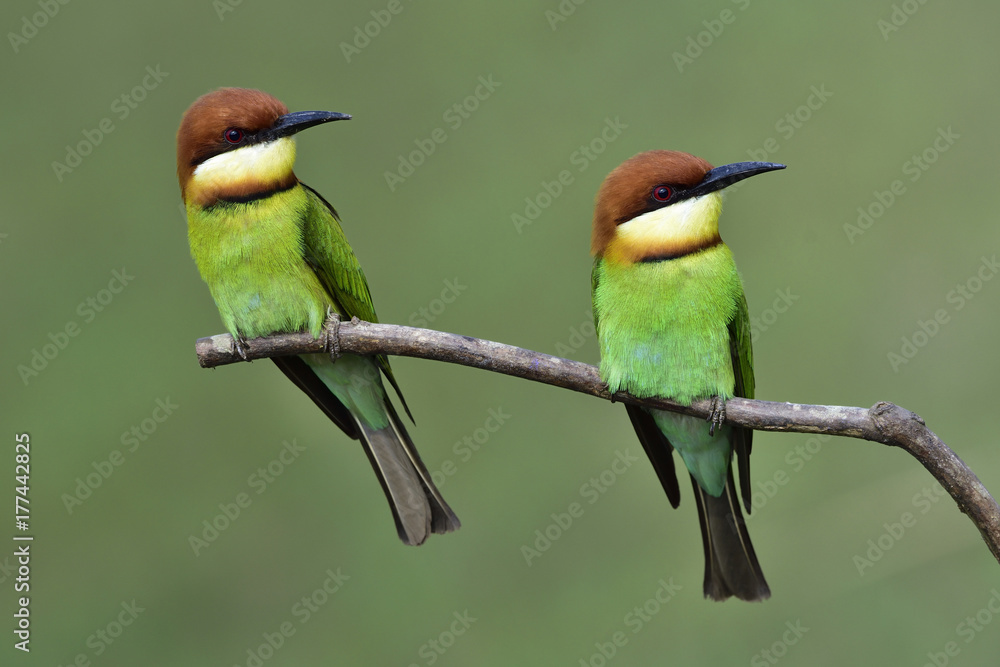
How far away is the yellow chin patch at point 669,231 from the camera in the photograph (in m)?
2.00

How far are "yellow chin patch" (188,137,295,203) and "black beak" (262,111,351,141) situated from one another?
2 centimetres

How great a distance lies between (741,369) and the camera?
2.25m

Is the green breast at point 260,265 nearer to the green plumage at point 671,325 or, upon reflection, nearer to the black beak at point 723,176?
the green plumage at point 671,325

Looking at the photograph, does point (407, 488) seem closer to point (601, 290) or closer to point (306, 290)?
point (306, 290)

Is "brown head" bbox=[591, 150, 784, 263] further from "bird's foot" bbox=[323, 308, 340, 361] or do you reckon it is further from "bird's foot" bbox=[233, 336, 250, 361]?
"bird's foot" bbox=[233, 336, 250, 361]

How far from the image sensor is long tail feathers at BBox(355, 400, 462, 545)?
2246mm

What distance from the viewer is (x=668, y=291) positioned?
2.13 metres

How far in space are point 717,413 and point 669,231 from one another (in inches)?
15.7

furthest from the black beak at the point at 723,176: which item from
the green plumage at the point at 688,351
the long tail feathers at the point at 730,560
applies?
the long tail feathers at the point at 730,560

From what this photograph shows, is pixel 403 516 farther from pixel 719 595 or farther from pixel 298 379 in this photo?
pixel 719 595

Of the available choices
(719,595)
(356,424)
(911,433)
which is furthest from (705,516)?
(356,424)

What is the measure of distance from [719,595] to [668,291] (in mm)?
690

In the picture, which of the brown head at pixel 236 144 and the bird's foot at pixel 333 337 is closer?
the brown head at pixel 236 144

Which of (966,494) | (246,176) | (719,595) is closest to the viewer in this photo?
(966,494)
